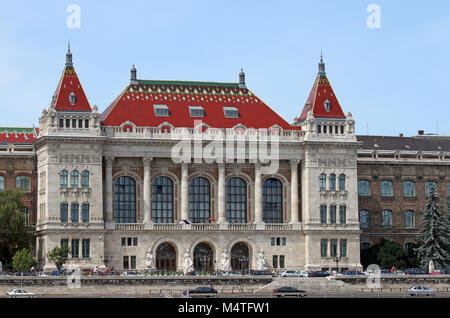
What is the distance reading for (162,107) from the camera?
4119 inches

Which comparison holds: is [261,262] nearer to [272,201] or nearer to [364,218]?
[272,201]

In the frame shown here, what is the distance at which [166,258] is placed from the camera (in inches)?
3981

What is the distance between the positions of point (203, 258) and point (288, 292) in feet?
73.7

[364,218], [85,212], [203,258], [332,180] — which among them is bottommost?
[203,258]

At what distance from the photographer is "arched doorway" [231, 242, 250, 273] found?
103125mm

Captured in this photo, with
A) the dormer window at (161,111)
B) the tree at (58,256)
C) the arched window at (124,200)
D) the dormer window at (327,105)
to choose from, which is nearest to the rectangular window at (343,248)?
the dormer window at (327,105)

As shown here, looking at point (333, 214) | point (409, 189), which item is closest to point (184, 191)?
point (333, 214)

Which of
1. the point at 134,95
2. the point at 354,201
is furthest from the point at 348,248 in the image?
the point at 134,95

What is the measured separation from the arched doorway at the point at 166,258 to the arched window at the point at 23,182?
631 inches

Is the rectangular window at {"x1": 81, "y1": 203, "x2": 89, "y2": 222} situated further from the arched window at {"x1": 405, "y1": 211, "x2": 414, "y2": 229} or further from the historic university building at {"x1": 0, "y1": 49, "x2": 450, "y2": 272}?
the arched window at {"x1": 405, "y1": 211, "x2": 414, "y2": 229}

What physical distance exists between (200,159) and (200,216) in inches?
234

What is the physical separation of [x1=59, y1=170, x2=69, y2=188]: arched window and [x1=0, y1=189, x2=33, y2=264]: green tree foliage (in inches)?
175

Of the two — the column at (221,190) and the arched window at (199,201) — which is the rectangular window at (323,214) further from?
the arched window at (199,201)

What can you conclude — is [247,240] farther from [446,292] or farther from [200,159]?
[446,292]
